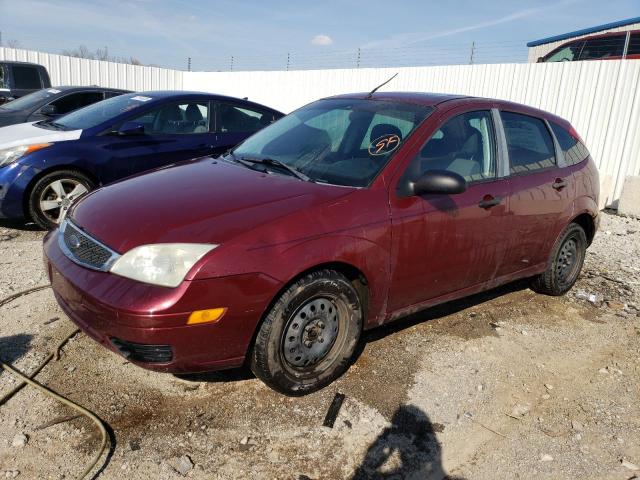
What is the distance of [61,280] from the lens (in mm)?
2908

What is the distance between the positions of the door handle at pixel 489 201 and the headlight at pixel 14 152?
4487 mm

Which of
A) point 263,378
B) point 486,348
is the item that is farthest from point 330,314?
point 486,348

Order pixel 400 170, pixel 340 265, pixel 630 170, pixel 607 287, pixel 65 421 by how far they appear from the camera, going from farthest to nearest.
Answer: pixel 630 170, pixel 607 287, pixel 400 170, pixel 340 265, pixel 65 421

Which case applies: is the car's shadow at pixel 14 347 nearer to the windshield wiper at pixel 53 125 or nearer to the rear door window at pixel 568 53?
the windshield wiper at pixel 53 125

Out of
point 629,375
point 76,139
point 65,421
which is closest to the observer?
point 65,421

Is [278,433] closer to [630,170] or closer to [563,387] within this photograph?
[563,387]

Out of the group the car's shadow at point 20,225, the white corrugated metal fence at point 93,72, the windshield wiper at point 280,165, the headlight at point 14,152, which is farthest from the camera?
the white corrugated metal fence at point 93,72

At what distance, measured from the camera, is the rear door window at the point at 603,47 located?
1145 centimetres

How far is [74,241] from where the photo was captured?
3.00 meters

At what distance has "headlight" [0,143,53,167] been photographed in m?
5.50

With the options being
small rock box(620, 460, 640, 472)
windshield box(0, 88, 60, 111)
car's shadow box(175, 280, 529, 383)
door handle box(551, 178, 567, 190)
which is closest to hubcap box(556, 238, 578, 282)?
car's shadow box(175, 280, 529, 383)

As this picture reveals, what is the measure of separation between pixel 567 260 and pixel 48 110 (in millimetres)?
7666

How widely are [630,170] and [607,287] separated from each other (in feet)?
15.8

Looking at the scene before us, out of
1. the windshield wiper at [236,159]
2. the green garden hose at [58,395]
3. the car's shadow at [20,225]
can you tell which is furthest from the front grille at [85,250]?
the car's shadow at [20,225]
